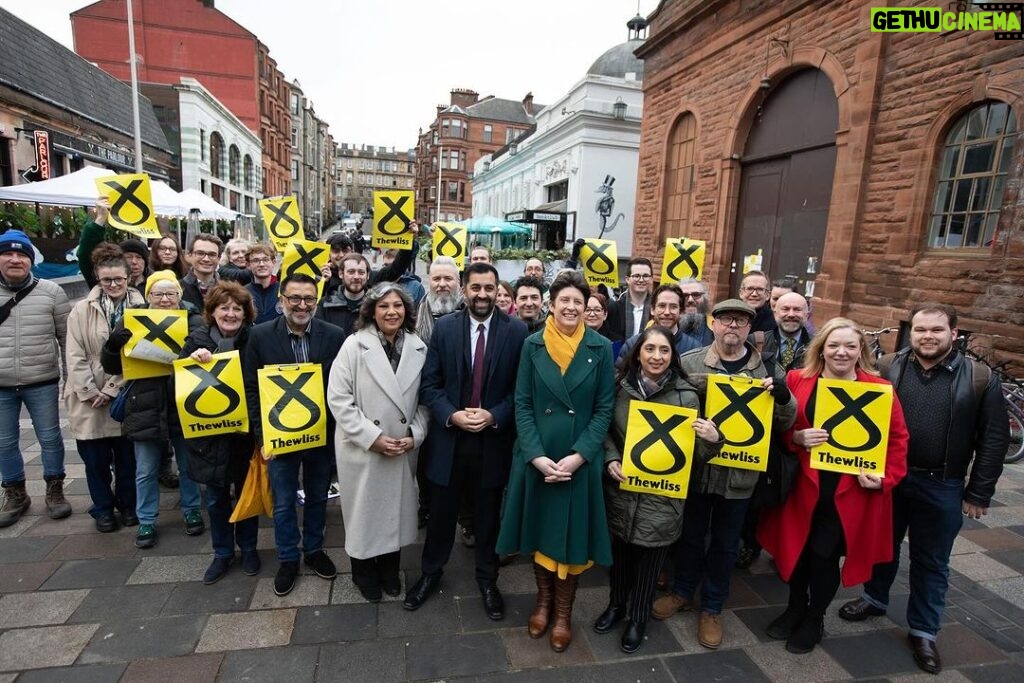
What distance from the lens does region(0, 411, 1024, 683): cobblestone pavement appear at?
2.83 metres

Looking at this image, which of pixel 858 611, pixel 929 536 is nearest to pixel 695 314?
pixel 929 536

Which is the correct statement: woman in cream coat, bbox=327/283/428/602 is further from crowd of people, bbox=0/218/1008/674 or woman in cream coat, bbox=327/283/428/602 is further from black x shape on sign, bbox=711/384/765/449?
black x shape on sign, bbox=711/384/765/449

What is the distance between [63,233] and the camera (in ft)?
43.2

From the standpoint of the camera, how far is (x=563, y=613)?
3115 mm

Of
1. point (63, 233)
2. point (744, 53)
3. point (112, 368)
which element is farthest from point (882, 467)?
point (63, 233)

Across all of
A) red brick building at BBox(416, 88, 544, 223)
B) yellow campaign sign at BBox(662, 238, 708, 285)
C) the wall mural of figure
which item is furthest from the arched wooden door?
red brick building at BBox(416, 88, 544, 223)

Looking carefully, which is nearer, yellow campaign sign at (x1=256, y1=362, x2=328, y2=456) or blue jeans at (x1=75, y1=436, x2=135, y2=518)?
yellow campaign sign at (x1=256, y1=362, x2=328, y2=456)

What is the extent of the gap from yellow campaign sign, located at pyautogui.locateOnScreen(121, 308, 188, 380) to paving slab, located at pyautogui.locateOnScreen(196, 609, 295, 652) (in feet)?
5.48

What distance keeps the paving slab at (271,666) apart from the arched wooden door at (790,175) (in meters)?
10.6

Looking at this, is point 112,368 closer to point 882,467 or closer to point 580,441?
point 580,441

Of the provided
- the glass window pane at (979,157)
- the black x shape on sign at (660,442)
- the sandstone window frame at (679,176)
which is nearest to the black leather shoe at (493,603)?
the black x shape on sign at (660,442)

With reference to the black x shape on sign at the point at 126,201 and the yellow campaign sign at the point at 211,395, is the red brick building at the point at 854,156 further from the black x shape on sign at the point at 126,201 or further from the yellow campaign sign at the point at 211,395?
the black x shape on sign at the point at 126,201

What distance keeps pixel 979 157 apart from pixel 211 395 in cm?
967

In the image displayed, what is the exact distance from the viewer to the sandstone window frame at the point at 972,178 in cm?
705
